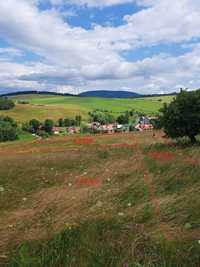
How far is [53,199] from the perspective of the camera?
824 cm

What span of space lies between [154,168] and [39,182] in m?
4.24

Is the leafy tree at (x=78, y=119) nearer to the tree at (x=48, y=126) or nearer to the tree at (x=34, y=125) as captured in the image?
the tree at (x=48, y=126)

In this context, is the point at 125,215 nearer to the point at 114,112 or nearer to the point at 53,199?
the point at 53,199

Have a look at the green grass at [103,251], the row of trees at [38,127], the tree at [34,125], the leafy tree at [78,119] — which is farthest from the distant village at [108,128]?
the green grass at [103,251]

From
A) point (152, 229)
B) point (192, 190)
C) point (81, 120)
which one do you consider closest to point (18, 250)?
point (152, 229)

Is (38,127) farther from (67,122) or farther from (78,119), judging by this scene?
(78,119)

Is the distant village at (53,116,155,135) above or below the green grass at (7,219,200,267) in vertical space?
below

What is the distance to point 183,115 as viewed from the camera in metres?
27.8

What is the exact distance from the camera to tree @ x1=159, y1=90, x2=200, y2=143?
90.8ft

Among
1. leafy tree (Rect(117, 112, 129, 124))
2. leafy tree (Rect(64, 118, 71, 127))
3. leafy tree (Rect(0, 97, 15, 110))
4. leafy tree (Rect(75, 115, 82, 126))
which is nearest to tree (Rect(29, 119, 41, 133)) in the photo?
leafy tree (Rect(64, 118, 71, 127))

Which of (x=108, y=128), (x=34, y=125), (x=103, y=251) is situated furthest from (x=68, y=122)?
(x=103, y=251)

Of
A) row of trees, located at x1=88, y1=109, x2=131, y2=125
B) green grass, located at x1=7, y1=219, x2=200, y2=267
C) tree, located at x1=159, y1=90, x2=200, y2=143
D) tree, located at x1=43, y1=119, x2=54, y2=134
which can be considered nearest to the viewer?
green grass, located at x1=7, y1=219, x2=200, y2=267

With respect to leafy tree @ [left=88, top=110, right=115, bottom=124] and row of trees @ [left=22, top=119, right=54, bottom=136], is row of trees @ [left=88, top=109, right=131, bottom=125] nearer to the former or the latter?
leafy tree @ [left=88, top=110, right=115, bottom=124]

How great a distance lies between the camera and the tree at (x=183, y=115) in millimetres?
27688
